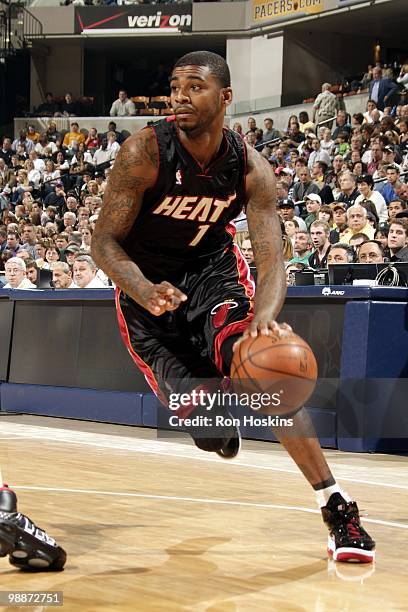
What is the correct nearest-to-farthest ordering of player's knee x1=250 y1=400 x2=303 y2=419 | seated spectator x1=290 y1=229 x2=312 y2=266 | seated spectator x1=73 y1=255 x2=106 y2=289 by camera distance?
player's knee x1=250 y1=400 x2=303 y2=419 < seated spectator x1=73 y1=255 x2=106 y2=289 < seated spectator x1=290 y1=229 x2=312 y2=266

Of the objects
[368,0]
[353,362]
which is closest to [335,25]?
[368,0]

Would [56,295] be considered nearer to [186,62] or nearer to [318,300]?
[318,300]

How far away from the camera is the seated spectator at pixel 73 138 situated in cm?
2466

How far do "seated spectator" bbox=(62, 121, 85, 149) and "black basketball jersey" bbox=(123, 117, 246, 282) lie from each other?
21.0 meters

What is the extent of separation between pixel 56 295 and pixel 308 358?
6.13 metres

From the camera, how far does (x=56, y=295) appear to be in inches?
365

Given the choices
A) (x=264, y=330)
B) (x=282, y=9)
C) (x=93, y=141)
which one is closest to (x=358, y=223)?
(x=264, y=330)

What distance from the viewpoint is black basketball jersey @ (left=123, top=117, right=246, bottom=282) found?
382cm

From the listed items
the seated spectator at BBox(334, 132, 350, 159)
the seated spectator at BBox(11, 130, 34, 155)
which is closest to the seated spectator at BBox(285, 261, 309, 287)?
the seated spectator at BBox(334, 132, 350, 159)

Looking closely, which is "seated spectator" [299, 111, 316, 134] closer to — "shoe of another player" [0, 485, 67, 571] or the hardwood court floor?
→ the hardwood court floor

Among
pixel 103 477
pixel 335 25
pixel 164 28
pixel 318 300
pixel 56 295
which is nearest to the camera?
pixel 103 477

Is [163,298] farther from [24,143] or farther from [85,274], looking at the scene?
[24,143]

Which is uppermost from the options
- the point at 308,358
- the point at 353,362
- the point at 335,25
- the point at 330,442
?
the point at 335,25

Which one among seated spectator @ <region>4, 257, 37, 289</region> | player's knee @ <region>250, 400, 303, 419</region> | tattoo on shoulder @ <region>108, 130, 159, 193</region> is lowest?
player's knee @ <region>250, 400, 303, 419</region>
